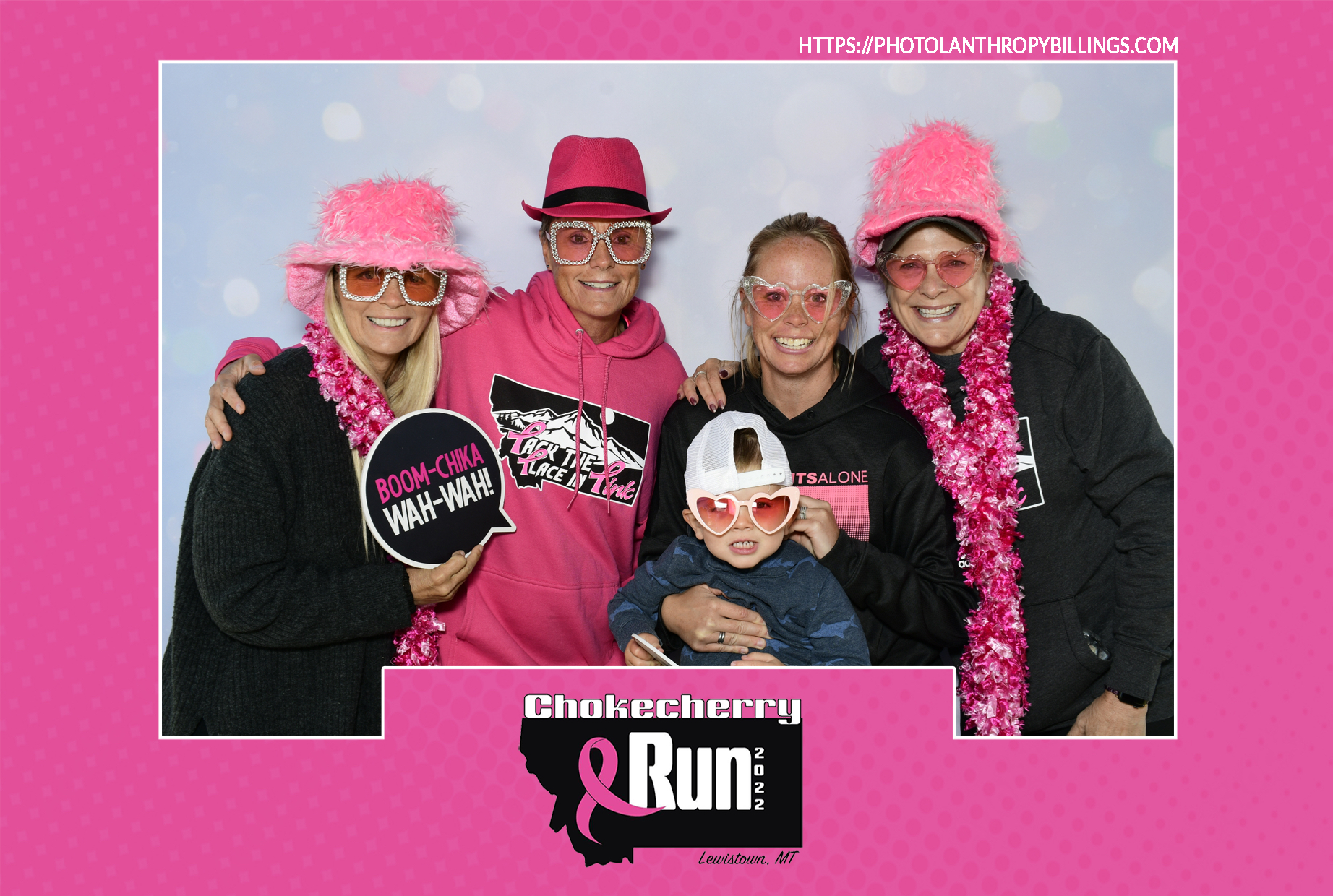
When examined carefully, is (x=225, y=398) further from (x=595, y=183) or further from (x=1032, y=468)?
(x=1032, y=468)

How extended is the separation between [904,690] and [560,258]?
1569 millimetres

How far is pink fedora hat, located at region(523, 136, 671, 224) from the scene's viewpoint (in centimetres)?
273

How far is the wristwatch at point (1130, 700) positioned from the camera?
8.43ft

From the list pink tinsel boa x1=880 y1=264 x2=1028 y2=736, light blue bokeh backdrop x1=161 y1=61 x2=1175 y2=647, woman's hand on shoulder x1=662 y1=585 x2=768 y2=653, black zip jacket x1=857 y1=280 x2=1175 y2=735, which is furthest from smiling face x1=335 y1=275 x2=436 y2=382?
black zip jacket x1=857 y1=280 x2=1175 y2=735

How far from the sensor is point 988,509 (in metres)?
2.61

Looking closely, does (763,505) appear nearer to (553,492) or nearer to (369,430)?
(553,492)

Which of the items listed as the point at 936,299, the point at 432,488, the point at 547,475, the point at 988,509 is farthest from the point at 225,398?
the point at 988,509

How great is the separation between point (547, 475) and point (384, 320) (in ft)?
2.10

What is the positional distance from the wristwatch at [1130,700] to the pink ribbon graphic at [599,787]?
1335 millimetres

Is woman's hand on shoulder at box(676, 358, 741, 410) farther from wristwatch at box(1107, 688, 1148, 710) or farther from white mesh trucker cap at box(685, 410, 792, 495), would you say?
wristwatch at box(1107, 688, 1148, 710)

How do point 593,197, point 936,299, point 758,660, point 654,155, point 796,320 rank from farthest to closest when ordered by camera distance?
point 654,155
point 593,197
point 936,299
point 796,320
point 758,660

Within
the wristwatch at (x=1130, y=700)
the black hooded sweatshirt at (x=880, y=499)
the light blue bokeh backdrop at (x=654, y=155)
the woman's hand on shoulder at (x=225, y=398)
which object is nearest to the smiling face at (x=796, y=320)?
the black hooded sweatshirt at (x=880, y=499)

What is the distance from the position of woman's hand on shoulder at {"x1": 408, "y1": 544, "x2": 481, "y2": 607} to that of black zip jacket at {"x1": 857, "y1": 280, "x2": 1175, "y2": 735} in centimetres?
153

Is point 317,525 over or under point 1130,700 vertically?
over
